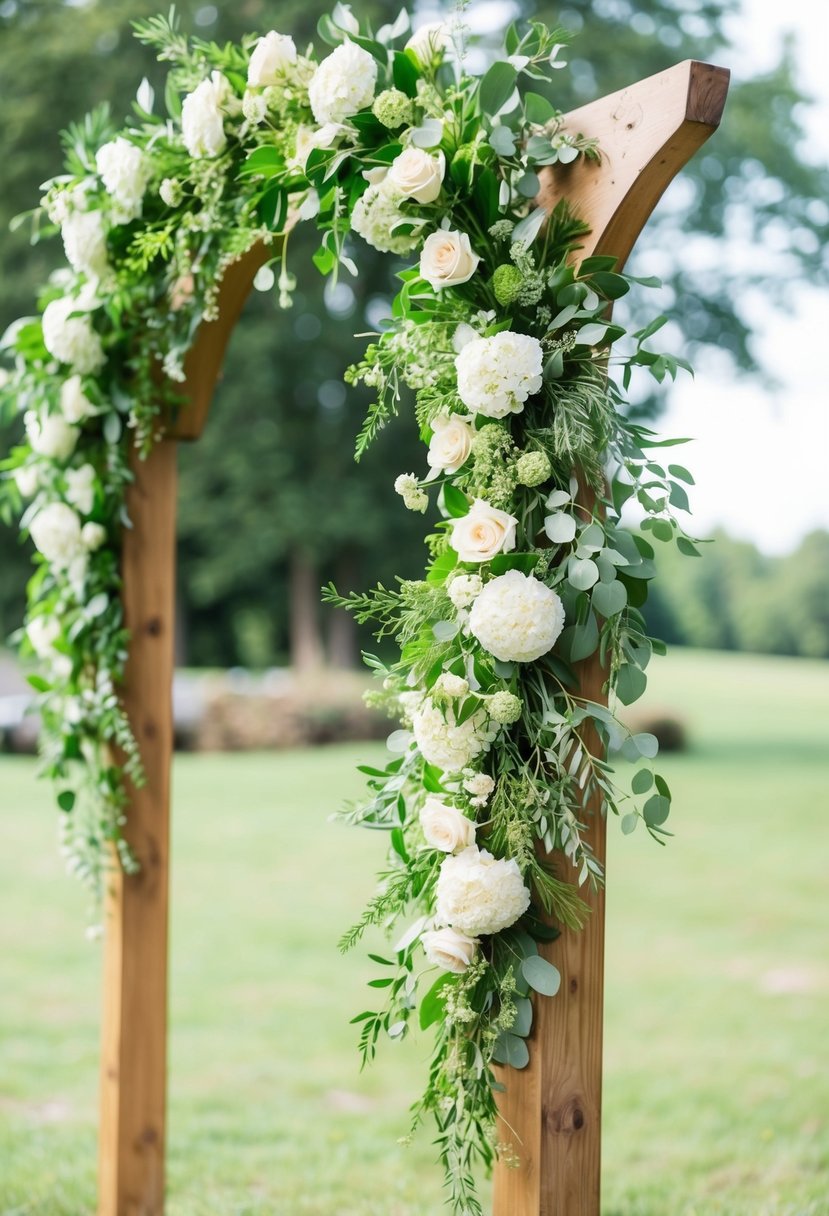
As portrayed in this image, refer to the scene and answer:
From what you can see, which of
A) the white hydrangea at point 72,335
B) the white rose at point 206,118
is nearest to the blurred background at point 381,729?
the white rose at point 206,118

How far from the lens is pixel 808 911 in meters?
6.80

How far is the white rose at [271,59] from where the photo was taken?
1.89 metres

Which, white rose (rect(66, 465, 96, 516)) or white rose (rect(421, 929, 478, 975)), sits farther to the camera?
white rose (rect(66, 465, 96, 516))

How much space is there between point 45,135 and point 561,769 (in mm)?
12408

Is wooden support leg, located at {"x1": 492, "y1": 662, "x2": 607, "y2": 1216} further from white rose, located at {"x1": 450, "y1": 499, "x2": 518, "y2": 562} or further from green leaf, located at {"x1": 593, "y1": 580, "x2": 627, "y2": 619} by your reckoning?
white rose, located at {"x1": 450, "y1": 499, "x2": 518, "y2": 562}

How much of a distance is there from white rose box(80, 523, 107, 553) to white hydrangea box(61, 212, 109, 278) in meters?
0.56

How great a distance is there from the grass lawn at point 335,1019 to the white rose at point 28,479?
1770mm

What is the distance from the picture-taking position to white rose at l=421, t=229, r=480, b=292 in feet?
5.48

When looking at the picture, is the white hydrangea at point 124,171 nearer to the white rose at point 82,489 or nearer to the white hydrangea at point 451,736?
the white rose at point 82,489

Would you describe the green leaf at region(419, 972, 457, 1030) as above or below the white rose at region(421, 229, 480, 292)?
below

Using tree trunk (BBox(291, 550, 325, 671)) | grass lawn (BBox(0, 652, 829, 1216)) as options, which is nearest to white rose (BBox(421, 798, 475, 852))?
grass lawn (BBox(0, 652, 829, 1216))

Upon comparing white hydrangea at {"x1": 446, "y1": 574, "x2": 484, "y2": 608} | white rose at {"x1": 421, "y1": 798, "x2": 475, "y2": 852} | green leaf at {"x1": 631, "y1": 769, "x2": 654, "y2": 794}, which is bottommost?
white rose at {"x1": 421, "y1": 798, "x2": 475, "y2": 852}

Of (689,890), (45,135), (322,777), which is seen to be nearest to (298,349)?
(45,135)

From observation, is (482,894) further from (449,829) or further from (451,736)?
(451,736)
